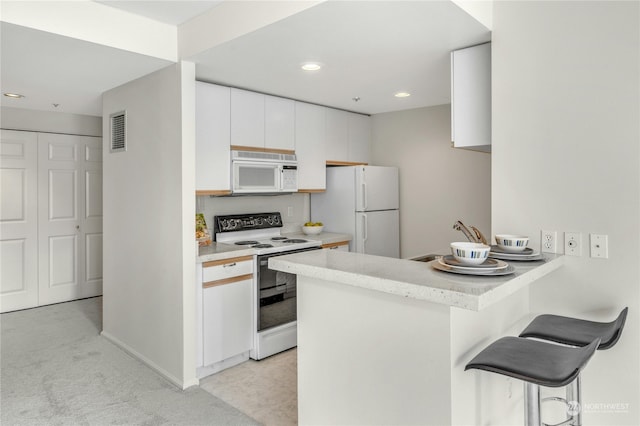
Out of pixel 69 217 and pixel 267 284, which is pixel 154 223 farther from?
pixel 69 217

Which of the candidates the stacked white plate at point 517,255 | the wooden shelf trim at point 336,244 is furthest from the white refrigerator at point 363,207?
the stacked white plate at point 517,255

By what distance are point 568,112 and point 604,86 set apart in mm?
176

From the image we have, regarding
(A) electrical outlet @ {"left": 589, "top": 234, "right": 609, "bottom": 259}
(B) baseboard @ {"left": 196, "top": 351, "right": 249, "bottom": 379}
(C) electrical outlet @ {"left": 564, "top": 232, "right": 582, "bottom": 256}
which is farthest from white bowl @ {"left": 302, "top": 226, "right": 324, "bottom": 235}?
(A) electrical outlet @ {"left": 589, "top": 234, "right": 609, "bottom": 259}

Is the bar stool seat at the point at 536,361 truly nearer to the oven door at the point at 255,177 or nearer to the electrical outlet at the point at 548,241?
the electrical outlet at the point at 548,241

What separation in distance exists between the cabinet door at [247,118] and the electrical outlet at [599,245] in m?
2.62

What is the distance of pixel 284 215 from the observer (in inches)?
177

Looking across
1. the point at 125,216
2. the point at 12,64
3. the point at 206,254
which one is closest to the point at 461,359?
the point at 206,254

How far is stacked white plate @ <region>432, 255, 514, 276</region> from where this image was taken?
64.1 inches

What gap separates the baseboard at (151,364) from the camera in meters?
2.96

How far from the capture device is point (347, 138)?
184 inches

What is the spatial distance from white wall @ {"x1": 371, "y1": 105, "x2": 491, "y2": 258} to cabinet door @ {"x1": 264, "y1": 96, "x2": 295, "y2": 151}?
1332 mm

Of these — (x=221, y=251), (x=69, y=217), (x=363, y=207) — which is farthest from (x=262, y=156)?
(x=69, y=217)

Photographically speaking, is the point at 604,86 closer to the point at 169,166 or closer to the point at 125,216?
the point at 169,166

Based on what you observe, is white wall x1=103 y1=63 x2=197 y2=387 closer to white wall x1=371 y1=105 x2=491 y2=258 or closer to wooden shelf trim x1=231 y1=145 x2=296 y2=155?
wooden shelf trim x1=231 y1=145 x2=296 y2=155
